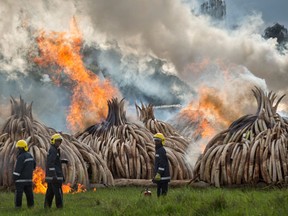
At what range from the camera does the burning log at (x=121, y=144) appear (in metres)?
24.7

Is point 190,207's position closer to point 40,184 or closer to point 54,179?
point 54,179

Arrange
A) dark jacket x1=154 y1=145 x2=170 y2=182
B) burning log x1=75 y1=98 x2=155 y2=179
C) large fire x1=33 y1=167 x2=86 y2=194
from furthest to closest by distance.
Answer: burning log x1=75 y1=98 x2=155 y2=179 → large fire x1=33 y1=167 x2=86 y2=194 → dark jacket x1=154 y1=145 x2=170 y2=182

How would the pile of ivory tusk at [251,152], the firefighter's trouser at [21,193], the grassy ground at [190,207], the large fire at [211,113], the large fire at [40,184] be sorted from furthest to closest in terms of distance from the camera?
the large fire at [211,113]
the large fire at [40,184]
the pile of ivory tusk at [251,152]
the firefighter's trouser at [21,193]
the grassy ground at [190,207]

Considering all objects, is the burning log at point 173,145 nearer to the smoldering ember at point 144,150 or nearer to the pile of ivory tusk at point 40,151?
the smoldering ember at point 144,150

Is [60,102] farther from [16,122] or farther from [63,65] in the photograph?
[16,122]

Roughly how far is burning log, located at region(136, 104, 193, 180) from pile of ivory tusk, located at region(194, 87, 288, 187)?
296cm

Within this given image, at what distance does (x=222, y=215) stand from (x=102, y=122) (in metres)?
16.6

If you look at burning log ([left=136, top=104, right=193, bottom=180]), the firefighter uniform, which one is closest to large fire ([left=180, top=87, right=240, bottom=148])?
burning log ([left=136, top=104, right=193, bottom=180])

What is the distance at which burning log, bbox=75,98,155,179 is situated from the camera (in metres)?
24.7

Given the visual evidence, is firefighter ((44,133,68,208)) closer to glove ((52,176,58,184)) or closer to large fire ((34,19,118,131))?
glove ((52,176,58,184))

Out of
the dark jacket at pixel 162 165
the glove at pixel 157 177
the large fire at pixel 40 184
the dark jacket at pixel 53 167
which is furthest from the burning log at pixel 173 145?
the dark jacket at pixel 53 167

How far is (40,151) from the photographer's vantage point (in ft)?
70.8

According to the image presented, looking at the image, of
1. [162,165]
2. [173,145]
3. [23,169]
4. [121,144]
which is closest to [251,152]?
[162,165]

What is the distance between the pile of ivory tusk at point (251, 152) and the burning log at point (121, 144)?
3.73 m
